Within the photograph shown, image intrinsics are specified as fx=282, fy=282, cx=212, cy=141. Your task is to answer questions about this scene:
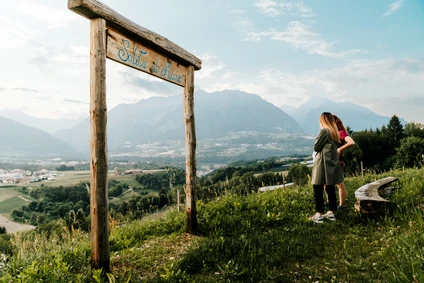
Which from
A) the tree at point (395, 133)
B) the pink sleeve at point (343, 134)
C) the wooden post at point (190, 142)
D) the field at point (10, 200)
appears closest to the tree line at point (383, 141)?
the tree at point (395, 133)

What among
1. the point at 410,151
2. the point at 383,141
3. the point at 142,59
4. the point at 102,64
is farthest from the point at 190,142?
the point at 383,141

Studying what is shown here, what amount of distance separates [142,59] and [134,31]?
0.48 meters

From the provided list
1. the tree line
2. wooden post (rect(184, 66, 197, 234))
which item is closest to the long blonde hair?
wooden post (rect(184, 66, 197, 234))

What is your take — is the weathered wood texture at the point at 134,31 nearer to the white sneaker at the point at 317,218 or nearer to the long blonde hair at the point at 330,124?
the long blonde hair at the point at 330,124

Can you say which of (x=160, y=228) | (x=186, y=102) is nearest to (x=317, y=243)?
(x=160, y=228)

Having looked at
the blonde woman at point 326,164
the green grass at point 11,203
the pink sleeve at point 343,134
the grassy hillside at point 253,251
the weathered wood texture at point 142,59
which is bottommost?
the green grass at point 11,203

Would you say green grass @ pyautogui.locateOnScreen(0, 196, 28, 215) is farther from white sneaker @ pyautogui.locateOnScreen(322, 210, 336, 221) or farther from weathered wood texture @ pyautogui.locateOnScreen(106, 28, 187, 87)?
white sneaker @ pyautogui.locateOnScreen(322, 210, 336, 221)

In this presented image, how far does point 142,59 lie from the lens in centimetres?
457

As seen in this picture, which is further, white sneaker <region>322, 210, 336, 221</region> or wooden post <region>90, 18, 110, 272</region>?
white sneaker <region>322, 210, 336, 221</region>

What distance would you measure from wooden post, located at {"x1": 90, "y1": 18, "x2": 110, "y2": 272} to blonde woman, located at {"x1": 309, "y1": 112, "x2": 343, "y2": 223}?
4.13 metres

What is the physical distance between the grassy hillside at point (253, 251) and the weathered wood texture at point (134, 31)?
3.16 metres

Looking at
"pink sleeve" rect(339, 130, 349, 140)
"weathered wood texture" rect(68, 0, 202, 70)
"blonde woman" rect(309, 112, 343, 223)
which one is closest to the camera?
"weathered wood texture" rect(68, 0, 202, 70)

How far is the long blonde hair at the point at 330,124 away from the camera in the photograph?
5.89 meters

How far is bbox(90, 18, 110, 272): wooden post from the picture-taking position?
140 inches
